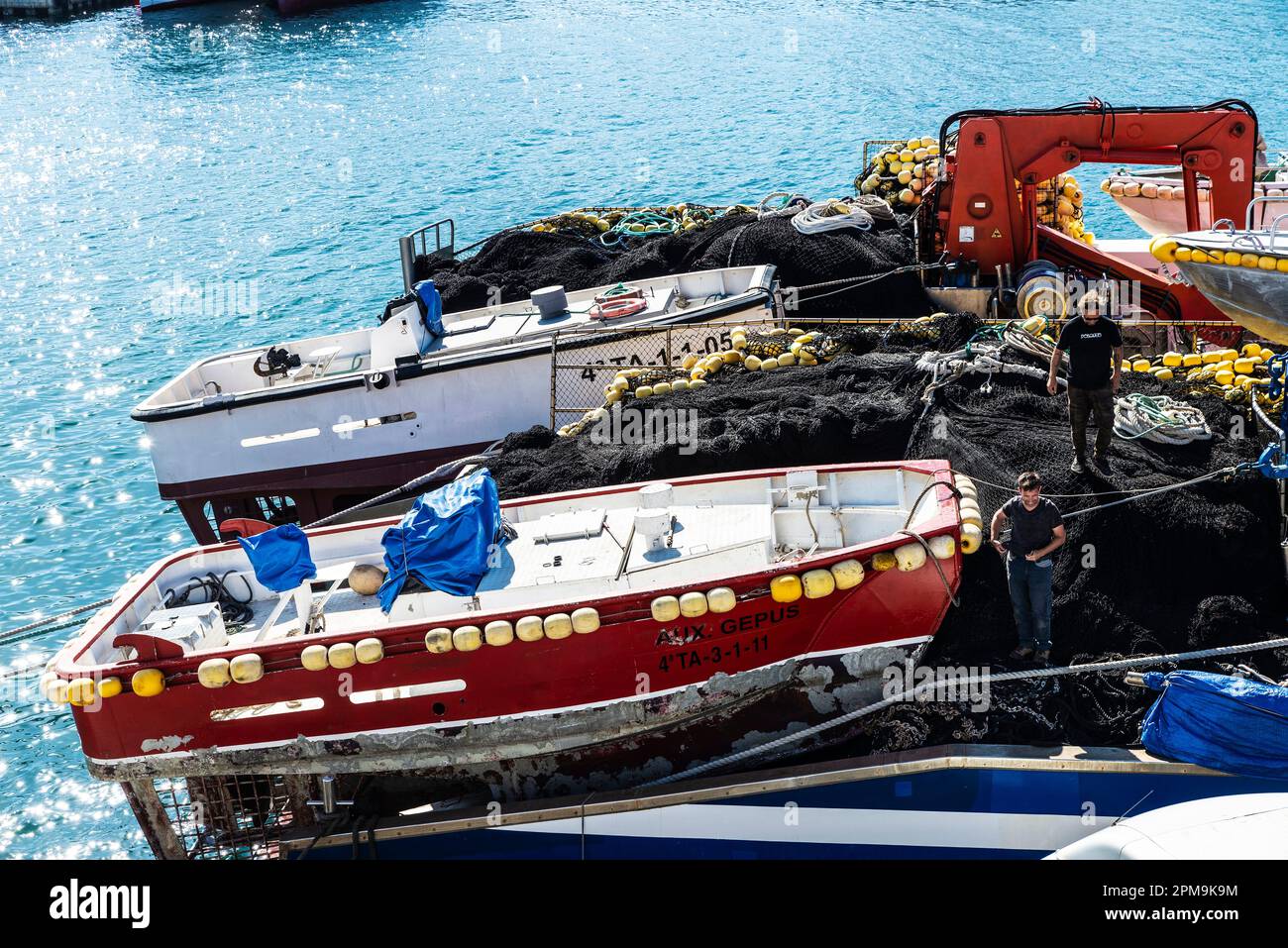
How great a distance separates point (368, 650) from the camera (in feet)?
26.8

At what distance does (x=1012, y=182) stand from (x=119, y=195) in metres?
24.9

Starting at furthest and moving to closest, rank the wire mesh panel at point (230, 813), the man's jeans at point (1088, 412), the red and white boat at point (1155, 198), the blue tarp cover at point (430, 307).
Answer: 1. the red and white boat at point (1155, 198)
2. the blue tarp cover at point (430, 307)
3. the man's jeans at point (1088, 412)
4. the wire mesh panel at point (230, 813)

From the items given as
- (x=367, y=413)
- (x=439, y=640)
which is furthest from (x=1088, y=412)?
(x=367, y=413)

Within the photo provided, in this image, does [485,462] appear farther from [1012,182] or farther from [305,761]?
[1012,182]

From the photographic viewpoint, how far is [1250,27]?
3719cm

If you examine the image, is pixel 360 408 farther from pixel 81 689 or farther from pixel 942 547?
pixel 942 547

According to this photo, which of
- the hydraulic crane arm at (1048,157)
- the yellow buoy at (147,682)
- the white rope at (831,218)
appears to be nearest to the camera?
the yellow buoy at (147,682)

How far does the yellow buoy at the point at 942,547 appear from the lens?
8008 mm

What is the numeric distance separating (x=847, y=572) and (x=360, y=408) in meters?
7.63

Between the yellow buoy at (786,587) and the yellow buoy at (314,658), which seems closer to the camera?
the yellow buoy at (786,587)

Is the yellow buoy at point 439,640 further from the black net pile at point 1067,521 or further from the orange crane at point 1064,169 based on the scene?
the orange crane at point 1064,169

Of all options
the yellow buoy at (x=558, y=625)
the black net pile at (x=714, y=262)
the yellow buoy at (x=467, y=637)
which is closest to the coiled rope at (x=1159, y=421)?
the black net pile at (x=714, y=262)

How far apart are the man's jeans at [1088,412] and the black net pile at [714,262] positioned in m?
5.37

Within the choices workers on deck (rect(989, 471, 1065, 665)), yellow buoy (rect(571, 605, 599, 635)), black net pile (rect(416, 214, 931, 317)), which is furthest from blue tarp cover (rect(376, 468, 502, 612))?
black net pile (rect(416, 214, 931, 317))
